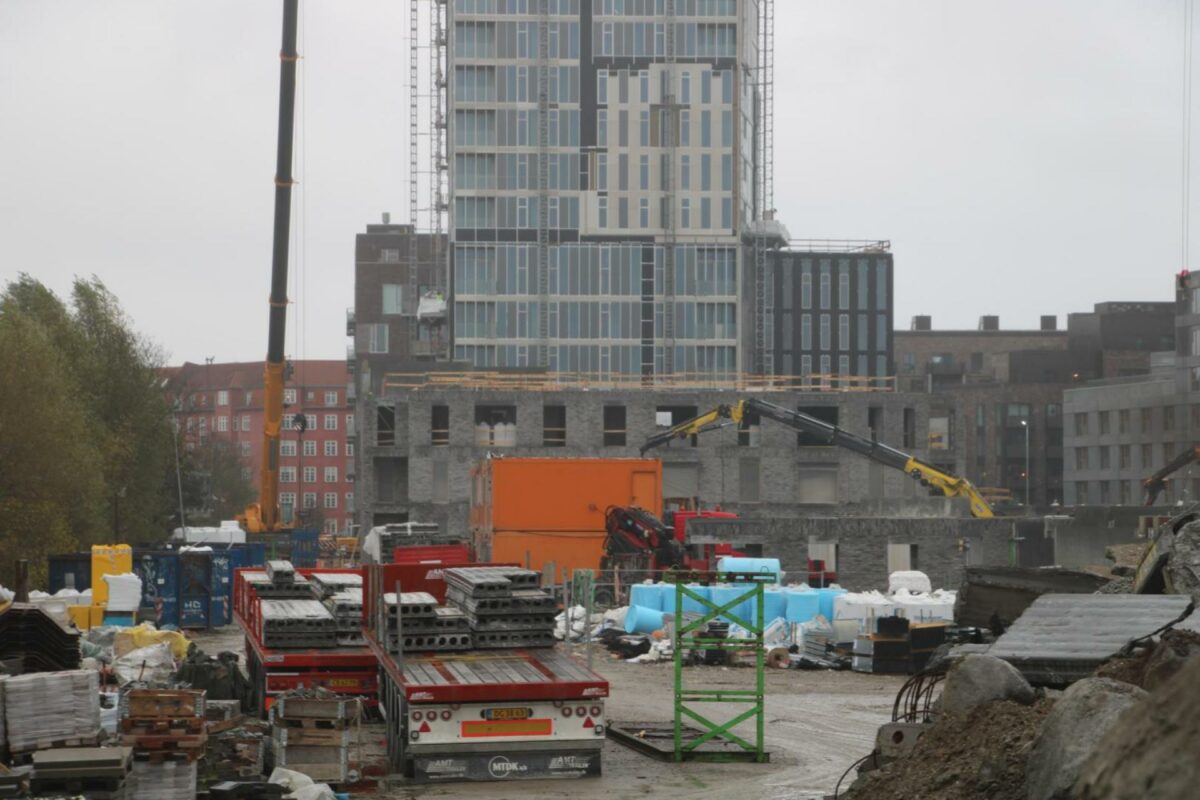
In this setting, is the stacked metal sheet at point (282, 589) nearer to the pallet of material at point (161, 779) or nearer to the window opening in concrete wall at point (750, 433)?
the pallet of material at point (161, 779)

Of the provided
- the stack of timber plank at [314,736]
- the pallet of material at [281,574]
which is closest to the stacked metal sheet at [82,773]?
the stack of timber plank at [314,736]

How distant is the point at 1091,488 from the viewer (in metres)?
90.4

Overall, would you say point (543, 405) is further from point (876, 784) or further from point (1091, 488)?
point (876, 784)

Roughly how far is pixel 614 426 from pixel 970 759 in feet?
243

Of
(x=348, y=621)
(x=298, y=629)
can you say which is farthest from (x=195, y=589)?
(x=298, y=629)

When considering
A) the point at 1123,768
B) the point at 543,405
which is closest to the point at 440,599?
the point at 1123,768

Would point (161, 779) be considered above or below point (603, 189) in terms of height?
below

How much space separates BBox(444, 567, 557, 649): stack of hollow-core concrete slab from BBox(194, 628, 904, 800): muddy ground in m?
1.81

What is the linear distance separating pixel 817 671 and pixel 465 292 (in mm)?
72371

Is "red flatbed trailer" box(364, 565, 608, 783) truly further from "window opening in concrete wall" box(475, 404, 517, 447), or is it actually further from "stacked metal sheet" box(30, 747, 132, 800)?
"window opening in concrete wall" box(475, 404, 517, 447)

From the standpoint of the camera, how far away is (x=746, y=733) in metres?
23.8

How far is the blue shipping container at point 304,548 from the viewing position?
63750 mm

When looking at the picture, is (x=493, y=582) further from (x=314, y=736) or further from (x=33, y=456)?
(x=33, y=456)

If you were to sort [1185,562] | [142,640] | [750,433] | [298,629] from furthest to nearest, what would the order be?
[750,433]
[142,640]
[298,629]
[1185,562]
